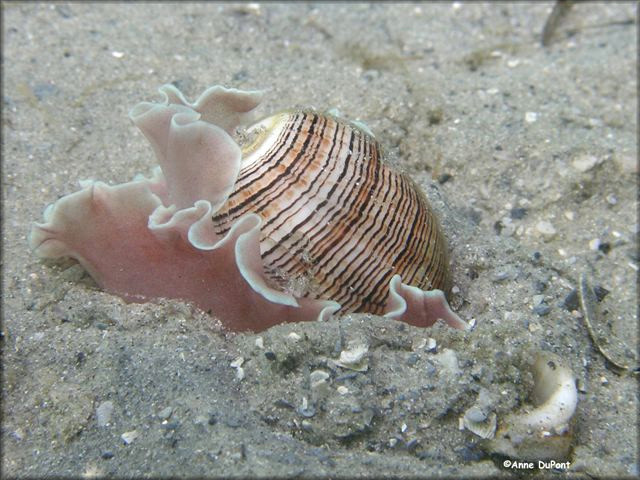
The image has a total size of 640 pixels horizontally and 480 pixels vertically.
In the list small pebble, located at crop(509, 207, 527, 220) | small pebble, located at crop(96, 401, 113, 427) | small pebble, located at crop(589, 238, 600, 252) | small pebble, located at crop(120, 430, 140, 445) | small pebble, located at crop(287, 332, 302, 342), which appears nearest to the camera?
small pebble, located at crop(120, 430, 140, 445)

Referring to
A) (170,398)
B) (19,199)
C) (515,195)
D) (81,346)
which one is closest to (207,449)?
(170,398)

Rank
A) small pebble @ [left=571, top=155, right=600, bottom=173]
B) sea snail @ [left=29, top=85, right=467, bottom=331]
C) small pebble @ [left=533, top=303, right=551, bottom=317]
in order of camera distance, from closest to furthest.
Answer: sea snail @ [left=29, top=85, right=467, bottom=331]
small pebble @ [left=533, top=303, right=551, bottom=317]
small pebble @ [left=571, top=155, right=600, bottom=173]

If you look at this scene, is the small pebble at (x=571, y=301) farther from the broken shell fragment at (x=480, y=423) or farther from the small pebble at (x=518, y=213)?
the broken shell fragment at (x=480, y=423)

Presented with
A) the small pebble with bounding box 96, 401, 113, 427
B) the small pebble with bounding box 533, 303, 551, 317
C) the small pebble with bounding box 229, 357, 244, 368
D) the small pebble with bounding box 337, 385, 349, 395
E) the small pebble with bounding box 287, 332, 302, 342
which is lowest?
the small pebble with bounding box 533, 303, 551, 317

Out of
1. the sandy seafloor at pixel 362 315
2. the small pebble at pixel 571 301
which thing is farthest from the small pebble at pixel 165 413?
the small pebble at pixel 571 301

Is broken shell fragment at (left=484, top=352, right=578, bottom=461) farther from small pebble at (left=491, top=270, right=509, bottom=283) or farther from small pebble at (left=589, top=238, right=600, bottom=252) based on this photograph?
small pebble at (left=589, top=238, right=600, bottom=252)

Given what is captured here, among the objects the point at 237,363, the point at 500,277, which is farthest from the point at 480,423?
the point at 237,363

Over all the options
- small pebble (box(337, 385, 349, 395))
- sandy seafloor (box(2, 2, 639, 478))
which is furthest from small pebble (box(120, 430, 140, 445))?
small pebble (box(337, 385, 349, 395))
